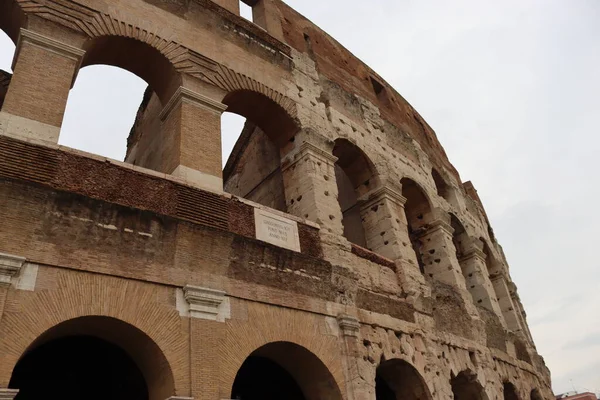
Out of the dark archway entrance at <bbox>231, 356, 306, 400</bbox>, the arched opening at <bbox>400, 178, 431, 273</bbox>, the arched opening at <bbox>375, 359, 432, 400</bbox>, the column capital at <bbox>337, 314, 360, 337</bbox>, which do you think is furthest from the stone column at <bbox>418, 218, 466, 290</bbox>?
the dark archway entrance at <bbox>231, 356, 306, 400</bbox>

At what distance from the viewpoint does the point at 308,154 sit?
8.99 meters

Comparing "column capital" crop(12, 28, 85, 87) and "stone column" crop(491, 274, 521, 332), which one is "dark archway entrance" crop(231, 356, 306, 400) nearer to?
"column capital" crop(12, 28, 85, 87)

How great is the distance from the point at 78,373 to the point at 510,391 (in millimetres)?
9523

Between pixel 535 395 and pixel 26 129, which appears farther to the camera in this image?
pixel 535 395

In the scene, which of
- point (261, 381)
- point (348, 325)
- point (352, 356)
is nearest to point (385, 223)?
point (348, 325)

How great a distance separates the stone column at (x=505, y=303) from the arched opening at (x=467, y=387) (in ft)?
16.0

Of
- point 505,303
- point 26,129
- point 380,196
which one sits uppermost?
point 380,196

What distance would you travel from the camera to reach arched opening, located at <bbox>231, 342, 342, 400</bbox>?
22.6 feet

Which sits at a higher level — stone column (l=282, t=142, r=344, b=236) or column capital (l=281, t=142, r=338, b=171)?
column capital (l=281, t=142, r=338, b=171)

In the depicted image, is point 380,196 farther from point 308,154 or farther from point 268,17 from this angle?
point 268,17

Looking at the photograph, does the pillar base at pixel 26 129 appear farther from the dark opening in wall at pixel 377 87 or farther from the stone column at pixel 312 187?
the dark opening in wall at pixel 377 87

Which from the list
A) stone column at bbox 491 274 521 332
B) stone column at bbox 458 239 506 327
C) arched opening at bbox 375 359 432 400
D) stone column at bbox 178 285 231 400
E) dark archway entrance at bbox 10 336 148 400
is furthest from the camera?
stone column at bbox 491 274 521 332

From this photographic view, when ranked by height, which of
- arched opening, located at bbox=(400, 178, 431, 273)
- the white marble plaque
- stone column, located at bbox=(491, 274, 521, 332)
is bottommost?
the white marble plaque

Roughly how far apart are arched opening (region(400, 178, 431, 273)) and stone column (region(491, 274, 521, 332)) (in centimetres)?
385
